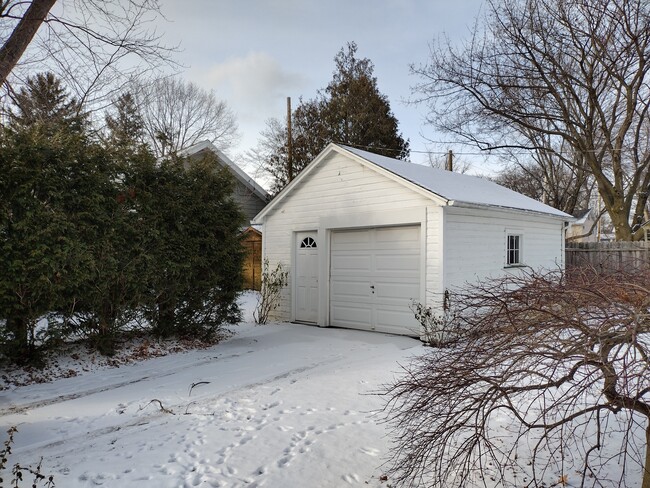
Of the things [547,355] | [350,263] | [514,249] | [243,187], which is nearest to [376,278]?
[350,263]

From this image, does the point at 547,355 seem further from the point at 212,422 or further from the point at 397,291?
the point at 397,291

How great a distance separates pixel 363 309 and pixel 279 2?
7.22 m

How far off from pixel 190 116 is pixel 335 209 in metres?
19.7

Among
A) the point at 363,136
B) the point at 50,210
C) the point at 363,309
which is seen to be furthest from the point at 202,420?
the point at 363,136

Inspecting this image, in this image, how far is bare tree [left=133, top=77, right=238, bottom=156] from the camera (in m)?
25.7

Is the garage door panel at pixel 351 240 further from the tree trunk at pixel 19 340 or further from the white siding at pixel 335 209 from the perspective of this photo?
the tree trunk at pixel 19 340

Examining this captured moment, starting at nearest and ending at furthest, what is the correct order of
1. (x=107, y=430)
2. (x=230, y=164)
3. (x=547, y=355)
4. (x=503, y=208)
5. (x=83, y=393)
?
(x=547, y=355) < (x=107, y=430) < (x=83, y=393) < (x=503, y=208) < (x=230, y=164)

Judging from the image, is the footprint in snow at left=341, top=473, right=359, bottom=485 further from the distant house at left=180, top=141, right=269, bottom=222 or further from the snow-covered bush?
the distant house at left=180, top=141, right=269, bottom=222

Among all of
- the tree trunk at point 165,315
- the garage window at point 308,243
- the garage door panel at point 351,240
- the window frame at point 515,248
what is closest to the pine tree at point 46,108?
the tree trunk at point 165,315

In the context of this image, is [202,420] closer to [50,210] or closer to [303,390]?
[303,390]

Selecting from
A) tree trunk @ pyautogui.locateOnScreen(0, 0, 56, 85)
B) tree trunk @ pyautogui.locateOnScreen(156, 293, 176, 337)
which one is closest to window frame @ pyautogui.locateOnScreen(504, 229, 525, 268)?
tree trunk @ pyautogui.locateOnScreen(156, 293, 176, 337)

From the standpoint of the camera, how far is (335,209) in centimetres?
1035

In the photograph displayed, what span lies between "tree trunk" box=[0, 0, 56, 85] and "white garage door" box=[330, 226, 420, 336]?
677 cm

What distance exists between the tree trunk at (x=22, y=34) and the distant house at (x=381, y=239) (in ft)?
19.1
